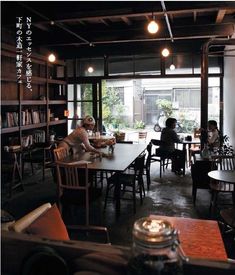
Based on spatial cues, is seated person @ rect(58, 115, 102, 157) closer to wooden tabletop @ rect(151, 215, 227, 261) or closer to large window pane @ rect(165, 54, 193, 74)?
wooden tabletop @ rect(151, 215, 227, 261)

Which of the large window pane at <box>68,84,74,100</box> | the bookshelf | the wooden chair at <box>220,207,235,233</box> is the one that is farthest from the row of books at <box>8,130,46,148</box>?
the wooden chair at <box>220,207,235,233</box>

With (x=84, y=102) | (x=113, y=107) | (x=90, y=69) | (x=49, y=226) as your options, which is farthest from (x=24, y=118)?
(x=113, y=107)

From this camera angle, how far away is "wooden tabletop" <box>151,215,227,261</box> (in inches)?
72.8

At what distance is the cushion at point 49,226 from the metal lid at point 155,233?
0.82 meters

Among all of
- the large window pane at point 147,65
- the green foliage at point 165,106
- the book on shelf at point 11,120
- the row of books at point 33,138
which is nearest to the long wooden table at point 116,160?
the book on shelf at point 11,120

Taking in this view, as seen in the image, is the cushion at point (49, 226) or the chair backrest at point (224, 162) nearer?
the cushion at point (49, 226)

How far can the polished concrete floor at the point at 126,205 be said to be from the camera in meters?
3.73

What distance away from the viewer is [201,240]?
6.63 feet

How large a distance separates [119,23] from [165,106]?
6.68m

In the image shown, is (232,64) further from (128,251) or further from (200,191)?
(128,251)

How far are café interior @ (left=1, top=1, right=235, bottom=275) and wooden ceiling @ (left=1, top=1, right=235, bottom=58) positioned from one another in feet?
0.06

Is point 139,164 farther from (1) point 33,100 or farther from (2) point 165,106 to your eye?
(2) point 165,106

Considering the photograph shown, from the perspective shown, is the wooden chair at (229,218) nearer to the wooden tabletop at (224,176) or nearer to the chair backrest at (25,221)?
the wooden tabletop at (224,176)

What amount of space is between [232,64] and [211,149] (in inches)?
72.7
